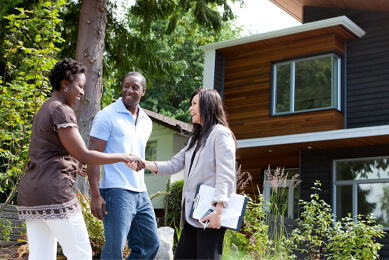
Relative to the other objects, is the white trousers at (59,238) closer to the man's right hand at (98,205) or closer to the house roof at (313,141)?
the man's right hand at (98,205)

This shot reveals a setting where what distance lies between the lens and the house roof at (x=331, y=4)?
12695 millimetres

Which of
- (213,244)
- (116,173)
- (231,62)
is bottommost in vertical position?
(213,244)

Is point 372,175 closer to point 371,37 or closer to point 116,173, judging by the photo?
point 371,37

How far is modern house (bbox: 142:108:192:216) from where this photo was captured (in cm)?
1867

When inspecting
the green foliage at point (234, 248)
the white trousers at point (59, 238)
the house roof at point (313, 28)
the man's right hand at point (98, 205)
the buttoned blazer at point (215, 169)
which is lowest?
the green foliage at point (234, 248)

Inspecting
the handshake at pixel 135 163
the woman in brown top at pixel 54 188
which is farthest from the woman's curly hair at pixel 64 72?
the handshake at pixel 135 163

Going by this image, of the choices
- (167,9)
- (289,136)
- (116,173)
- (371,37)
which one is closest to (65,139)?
(116,173)

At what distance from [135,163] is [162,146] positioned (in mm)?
16089

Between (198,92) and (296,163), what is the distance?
11259 millimetres

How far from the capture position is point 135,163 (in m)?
3.58

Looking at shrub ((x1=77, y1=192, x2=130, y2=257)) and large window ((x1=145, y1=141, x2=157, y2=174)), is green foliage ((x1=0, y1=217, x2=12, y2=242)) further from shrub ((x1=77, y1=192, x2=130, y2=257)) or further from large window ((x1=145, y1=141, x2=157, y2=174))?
large window ((x1=145, y1=141, x2=157, y2=174))

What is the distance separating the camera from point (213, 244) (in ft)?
10.7

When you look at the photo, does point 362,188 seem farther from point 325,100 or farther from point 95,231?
→ point 95,231

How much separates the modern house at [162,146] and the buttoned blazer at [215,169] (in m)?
14.8
